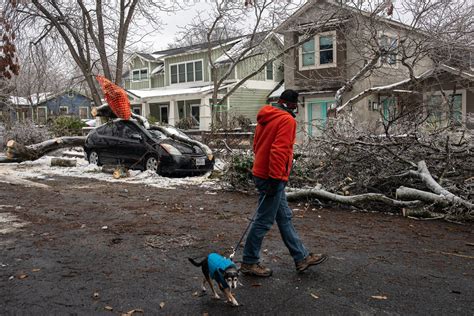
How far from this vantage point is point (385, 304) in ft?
11.9

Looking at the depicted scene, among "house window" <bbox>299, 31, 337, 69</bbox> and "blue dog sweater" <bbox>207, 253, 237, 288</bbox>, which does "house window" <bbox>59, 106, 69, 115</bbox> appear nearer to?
"house window" <bbox>299, 31, 337, 69</bbox>

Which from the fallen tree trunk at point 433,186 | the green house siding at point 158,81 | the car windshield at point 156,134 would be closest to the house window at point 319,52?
the car windshield at point 156,134

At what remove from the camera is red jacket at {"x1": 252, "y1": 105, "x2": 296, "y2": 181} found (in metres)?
4.03

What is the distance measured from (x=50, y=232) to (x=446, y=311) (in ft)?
16.0

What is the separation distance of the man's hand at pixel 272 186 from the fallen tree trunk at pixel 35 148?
12167 mm

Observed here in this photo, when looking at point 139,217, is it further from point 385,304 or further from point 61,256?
point 385,304

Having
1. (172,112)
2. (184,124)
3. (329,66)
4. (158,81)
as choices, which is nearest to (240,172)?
(329,66)

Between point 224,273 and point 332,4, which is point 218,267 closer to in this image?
point 224,273

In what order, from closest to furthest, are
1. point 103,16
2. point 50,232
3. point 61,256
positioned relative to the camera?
point 61,256 < point 50,232 < point 103,16

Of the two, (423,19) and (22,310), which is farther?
(423,19)

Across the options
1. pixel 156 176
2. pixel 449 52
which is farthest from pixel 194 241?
pixel 449 52

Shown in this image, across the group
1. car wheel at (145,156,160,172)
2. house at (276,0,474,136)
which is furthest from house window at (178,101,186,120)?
car wheel at (145,156,160,172)

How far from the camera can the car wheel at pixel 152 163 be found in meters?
12.1

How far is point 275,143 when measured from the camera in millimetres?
4066
